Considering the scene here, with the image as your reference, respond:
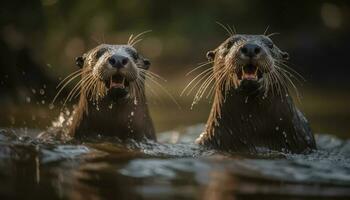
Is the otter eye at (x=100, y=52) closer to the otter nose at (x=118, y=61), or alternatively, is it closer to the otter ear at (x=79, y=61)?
the otter ear at (x=79, y=61)

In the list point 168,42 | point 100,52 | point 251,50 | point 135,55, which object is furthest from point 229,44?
point 168,42

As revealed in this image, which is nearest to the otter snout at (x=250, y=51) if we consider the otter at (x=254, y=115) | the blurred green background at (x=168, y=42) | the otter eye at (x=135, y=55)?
the otter at (x=254, y=115)

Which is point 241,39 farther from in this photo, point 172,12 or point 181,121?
point 172,12

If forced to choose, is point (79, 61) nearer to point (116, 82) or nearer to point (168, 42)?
point (116, 82)

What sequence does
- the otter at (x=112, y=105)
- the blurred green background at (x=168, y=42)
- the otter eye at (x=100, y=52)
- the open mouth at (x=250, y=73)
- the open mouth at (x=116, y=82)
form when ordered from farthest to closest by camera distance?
the blurred green background at (x=168, y=42) → the otter eye at (x=100, y=52) → the otter at (x=112, y=105) → the open mouth at (x=116, y=82) → the open mouth at (x=250, y=73)

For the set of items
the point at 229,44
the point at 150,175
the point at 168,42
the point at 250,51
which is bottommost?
the point at 150,175

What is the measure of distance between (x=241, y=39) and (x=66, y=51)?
6.05 metres

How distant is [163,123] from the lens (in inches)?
374

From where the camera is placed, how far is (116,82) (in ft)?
19.6

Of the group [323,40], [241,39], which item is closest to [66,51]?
[323,40]

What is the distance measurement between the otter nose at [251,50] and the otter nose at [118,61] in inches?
33.9

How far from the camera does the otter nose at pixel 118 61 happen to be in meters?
5.77

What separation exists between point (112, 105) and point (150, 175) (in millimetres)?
2022

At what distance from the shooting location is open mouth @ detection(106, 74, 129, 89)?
5.94 meters
